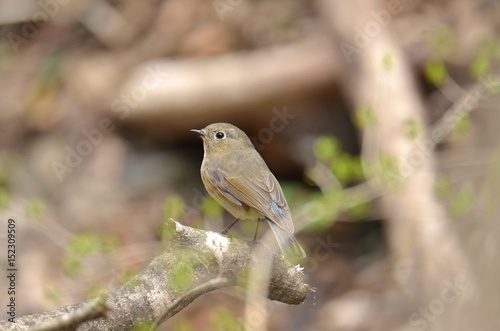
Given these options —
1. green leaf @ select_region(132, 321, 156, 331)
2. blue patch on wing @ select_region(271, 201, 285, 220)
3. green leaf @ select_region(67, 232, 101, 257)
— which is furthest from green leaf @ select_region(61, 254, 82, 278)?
green leaf @ select_region(132, 321, 156, 331)

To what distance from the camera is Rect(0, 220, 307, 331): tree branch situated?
2.23m

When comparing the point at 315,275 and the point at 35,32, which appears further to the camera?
the point at 35,32

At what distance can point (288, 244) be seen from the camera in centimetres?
304

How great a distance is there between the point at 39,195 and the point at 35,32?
9.63ft

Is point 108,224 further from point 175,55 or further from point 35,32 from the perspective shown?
point 35,32

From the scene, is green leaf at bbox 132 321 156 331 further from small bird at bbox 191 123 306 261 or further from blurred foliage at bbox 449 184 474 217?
blurred foliage at bbox 449 184 474 217

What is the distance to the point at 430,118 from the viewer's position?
727 centimetres

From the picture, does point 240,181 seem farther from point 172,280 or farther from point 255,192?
point 172,280

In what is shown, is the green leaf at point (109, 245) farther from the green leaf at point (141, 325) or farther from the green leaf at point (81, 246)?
the green leaf at point (141, 325)

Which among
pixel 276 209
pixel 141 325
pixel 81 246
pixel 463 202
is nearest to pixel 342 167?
pixel 463 202

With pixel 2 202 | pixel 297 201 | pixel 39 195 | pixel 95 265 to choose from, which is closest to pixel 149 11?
pixel 39 195

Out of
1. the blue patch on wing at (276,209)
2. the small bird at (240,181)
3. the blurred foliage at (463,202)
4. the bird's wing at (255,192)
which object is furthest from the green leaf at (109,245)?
the blurred foliage at (463,202)

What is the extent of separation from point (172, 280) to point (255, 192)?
3.60ft

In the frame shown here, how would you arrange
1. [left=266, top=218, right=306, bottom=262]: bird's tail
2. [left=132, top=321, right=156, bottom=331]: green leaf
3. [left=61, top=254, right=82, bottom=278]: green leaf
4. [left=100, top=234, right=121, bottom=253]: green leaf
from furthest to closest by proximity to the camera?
[left=100, top=234, right=121, bottom=253]: green leaf
[left=61, top=254, right=82, bottom=278]: green leaf
[left=266, top=218, right=306, bottom=262]: bird's tail
[left=132, top=321, right=156, bottom=331]: green leaf
